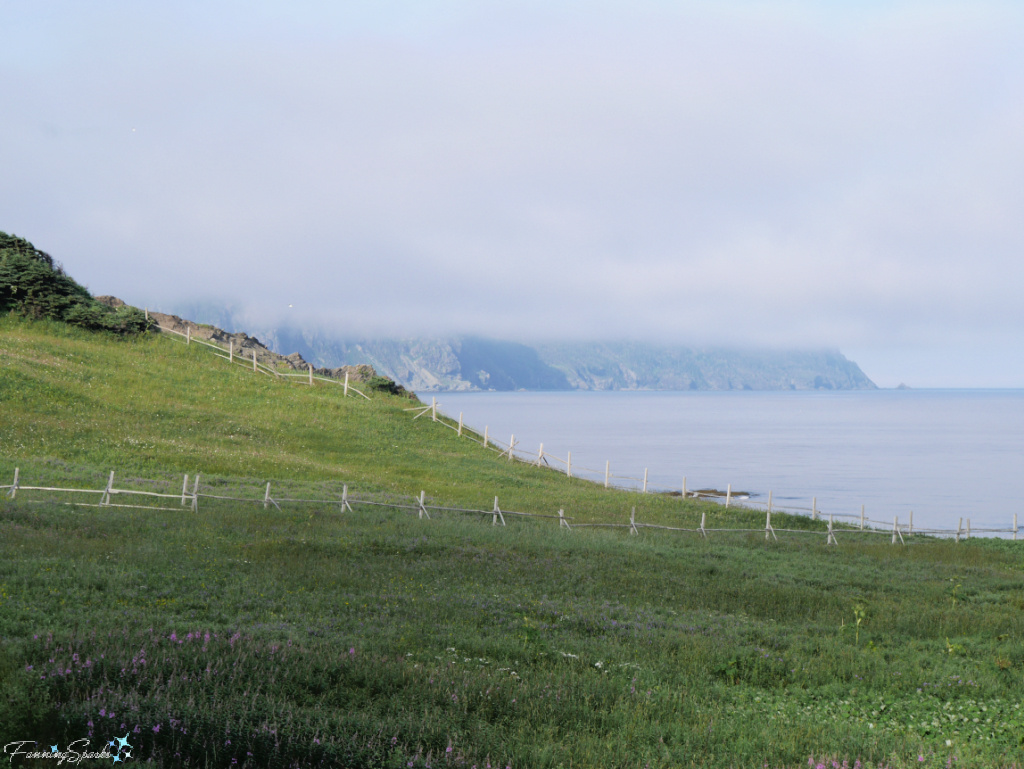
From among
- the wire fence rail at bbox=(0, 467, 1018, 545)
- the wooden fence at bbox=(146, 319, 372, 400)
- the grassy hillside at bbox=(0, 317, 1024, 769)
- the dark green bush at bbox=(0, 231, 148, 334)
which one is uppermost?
the dark green bush at bbox=(0, 231, 148, 334)

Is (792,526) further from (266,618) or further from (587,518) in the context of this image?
(266,618)

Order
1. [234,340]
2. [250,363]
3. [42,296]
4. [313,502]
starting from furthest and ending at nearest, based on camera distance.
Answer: [234,340] → [250,363] → [42,296] → [313,502]

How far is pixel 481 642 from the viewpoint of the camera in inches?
400

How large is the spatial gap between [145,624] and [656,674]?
6686 mm

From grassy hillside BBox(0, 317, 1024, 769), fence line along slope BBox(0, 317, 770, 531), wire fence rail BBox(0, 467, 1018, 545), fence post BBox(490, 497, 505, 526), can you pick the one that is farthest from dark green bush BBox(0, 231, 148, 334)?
fence post BBox(490, 497, 505, 526)

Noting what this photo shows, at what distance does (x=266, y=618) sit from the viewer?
10734 millimetres

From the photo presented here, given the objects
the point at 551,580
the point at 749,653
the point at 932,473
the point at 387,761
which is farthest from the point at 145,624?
the point at 932,473

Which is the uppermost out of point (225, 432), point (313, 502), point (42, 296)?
point (42, 296)

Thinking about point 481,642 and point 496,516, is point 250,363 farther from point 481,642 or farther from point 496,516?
point 481,642

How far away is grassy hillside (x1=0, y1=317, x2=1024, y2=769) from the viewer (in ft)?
19.5

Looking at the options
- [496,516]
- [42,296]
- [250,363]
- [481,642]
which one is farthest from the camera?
[250,363]

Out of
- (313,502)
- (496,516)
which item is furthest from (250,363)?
(496,516)

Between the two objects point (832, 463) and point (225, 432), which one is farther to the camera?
point (832, 463)

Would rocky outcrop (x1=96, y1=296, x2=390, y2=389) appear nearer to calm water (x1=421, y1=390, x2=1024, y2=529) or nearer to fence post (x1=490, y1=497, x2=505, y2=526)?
calm water (x1=421, y1=390, x2=1024, y2=529)
